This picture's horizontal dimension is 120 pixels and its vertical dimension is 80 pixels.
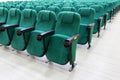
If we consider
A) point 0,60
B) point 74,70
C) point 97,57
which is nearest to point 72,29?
point 74,70

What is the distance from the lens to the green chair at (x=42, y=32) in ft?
8.85

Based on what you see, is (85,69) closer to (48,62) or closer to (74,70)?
(74,70)

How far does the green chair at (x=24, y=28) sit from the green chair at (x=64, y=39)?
0.58 meters

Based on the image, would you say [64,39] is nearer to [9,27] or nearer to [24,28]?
[24,28]

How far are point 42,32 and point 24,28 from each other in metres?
0.46

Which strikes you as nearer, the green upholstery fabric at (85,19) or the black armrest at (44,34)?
the black armrest at (44,34)

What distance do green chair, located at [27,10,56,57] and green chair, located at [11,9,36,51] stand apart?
0.11 meters

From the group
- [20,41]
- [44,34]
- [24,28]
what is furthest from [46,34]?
[20,41]

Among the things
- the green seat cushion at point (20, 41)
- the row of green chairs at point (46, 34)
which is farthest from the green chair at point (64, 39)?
the green seat cushion at point (20, 41)

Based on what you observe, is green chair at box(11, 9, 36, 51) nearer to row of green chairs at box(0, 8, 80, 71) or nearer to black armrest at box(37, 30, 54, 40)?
row of green chairs at box(0, 8, 80, 71)

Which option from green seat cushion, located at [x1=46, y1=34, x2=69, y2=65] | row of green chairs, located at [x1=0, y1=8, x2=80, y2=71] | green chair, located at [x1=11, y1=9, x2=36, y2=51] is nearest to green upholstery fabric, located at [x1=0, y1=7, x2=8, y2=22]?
row of green chairs, located at [x1=0, y1=8, x2=80, y2=71]

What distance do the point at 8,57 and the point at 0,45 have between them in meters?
0.83

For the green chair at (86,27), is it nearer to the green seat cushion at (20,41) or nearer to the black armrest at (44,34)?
the black armrest at (44,34)

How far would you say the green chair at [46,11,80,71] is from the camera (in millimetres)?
2459
